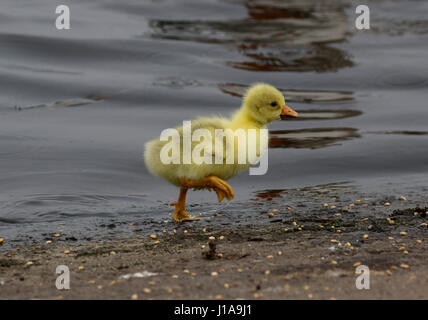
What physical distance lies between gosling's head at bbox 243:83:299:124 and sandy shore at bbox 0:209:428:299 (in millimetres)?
864

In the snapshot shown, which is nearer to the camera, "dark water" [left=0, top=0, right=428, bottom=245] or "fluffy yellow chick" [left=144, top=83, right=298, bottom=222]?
"fluffy yellow chick" [left=144, top=83, right=298, bottom=222]

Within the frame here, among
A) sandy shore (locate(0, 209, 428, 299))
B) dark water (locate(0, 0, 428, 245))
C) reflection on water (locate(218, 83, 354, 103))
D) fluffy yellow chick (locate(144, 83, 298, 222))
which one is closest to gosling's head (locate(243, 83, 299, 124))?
fluffy yellow chick (locate(144, 83, 298, 222))

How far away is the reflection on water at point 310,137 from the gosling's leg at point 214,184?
332 centimetres

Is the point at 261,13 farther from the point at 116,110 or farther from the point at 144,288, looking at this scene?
the point at 144,288

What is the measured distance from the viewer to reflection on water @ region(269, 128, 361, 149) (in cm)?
862

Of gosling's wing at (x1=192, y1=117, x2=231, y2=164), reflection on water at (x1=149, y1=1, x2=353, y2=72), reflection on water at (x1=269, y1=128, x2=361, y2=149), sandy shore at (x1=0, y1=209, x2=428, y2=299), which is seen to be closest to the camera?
sandy shore at (x1=0, y1=209, x2=428, y2=299)

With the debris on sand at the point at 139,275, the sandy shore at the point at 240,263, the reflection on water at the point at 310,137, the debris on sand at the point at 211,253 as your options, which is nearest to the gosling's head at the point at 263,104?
the sandy shore at the point at 240,263

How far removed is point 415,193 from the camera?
21.6ft

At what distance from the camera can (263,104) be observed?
5691 millimetres

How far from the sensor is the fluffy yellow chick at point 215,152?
525 centimetres

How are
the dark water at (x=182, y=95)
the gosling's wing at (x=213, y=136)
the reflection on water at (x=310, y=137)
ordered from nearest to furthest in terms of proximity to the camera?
the gosling's wing at (x=213, y=136), the dark water at (x=182, y=95), the reflection on water at (x=310, y=137)

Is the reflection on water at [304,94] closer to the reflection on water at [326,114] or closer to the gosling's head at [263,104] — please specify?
the reflection on water at [326,114]

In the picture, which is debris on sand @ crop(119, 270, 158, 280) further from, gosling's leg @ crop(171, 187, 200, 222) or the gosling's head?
the gosling's head
